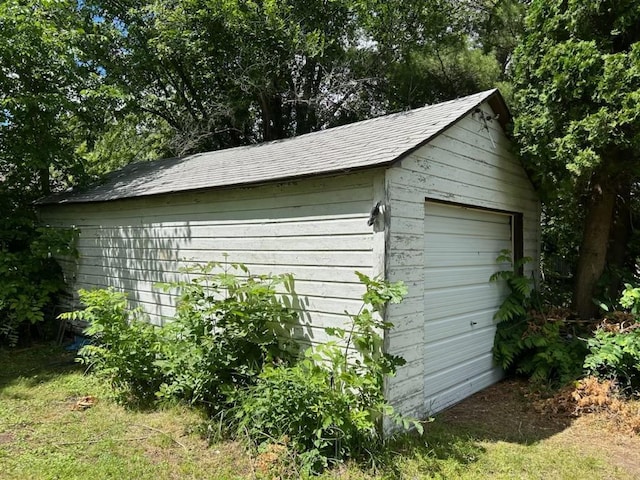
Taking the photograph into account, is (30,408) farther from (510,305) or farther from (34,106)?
(510,305)

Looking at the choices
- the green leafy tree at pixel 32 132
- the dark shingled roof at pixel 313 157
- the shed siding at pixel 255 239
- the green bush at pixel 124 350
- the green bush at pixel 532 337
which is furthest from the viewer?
the green leafy tree at pixel 32 132

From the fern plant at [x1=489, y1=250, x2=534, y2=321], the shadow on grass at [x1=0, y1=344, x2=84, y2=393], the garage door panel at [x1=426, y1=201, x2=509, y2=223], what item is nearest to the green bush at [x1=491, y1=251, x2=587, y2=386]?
the fern plant at [x1=489, y1=250, x2=534, y2=321]

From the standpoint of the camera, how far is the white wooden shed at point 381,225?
409 cm

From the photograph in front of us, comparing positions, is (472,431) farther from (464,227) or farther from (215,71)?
(215,71)

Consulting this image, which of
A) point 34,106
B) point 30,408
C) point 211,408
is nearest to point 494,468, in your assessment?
point 211,408

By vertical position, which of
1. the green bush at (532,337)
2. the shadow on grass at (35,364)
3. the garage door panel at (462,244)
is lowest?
the shadow on grass at (35,364)

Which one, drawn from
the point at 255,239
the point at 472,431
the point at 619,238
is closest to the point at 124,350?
the point at 255,239

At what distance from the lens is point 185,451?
3873 millimetres

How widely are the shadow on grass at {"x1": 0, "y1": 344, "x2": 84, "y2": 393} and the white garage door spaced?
4.98m

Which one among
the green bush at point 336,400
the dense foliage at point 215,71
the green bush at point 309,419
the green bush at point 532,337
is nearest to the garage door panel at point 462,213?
the green bush at point 532,337

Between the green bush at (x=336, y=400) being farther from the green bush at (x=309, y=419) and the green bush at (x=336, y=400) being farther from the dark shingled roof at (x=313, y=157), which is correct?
the dark shingled roof at (x=313, y=157)

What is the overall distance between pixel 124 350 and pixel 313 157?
3040 mm

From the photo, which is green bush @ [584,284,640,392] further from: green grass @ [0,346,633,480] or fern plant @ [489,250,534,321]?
green grass @ [0,346,633,480]

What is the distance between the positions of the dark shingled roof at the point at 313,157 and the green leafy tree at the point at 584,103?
0.59m
